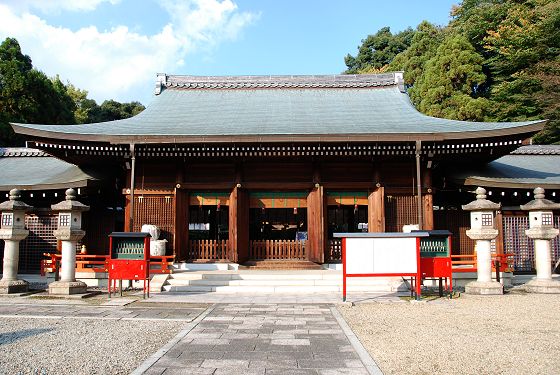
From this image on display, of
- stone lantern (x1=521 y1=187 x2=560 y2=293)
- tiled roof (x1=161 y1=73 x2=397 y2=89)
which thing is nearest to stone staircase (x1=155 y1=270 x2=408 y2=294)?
stone lantern (x1=521 y1=187 x2=560 y2=293)

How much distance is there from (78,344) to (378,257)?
6.33 m

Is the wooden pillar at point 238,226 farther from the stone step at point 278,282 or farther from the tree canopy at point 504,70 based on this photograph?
the tree canopy at point 504,70

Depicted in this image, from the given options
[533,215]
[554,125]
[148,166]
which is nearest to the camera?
[533,215]

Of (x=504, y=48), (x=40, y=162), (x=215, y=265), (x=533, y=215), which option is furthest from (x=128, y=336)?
(x=504, y=48)

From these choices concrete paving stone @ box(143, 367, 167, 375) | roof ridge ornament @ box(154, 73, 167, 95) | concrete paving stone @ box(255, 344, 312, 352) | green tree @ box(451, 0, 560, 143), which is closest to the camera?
concrete paving stone @ box(143, 367, 167, 375)

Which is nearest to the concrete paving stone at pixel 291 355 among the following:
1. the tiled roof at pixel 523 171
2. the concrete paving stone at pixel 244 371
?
the concrete paving stone at pixel 244 371

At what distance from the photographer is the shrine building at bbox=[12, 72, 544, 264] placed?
1270 centimetres

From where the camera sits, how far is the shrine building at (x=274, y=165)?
500 inches

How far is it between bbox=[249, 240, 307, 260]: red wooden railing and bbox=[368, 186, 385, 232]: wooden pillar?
2.51 m

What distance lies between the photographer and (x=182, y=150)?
521 inches

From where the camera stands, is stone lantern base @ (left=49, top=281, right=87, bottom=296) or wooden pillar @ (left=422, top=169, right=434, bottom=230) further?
wooden pillar @ (left=422, top=169, right=434, bottom=230)

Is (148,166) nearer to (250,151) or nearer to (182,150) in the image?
(182,150)

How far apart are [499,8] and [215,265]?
106 feet

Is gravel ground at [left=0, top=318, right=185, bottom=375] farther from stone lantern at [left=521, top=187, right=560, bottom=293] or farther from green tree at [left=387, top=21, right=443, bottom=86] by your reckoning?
green tree at [left=387, top=21, right=443, bottom=86]
